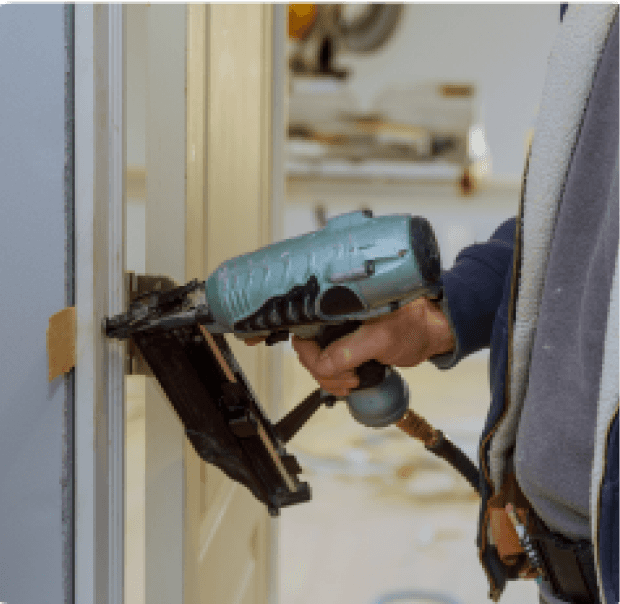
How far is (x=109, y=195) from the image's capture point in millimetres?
599

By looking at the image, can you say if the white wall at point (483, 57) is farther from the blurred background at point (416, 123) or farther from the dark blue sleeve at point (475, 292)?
the dark blue sleeve at point (475, 292)

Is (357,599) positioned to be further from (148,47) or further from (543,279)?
(148,47)

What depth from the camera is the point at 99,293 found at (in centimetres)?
60

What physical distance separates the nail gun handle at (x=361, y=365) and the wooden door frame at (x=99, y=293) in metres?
0.23

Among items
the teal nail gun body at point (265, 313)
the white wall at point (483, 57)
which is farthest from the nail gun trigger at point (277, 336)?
the white wall at point (483, 57)

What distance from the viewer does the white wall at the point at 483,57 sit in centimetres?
353

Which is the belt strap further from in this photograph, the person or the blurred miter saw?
the blurred miter saw

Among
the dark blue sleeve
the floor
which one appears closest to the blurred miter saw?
the floor

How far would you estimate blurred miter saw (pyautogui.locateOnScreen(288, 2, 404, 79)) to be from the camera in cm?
315

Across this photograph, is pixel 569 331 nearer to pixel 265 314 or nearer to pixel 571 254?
pixel 571 254

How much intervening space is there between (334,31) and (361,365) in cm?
304

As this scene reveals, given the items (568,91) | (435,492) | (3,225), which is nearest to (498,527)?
(568,91)

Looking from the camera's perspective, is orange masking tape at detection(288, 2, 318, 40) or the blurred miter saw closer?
orange masking tape at detection(288, 2, 318, 40)

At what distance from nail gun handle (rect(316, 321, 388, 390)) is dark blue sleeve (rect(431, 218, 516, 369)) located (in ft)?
0.36
